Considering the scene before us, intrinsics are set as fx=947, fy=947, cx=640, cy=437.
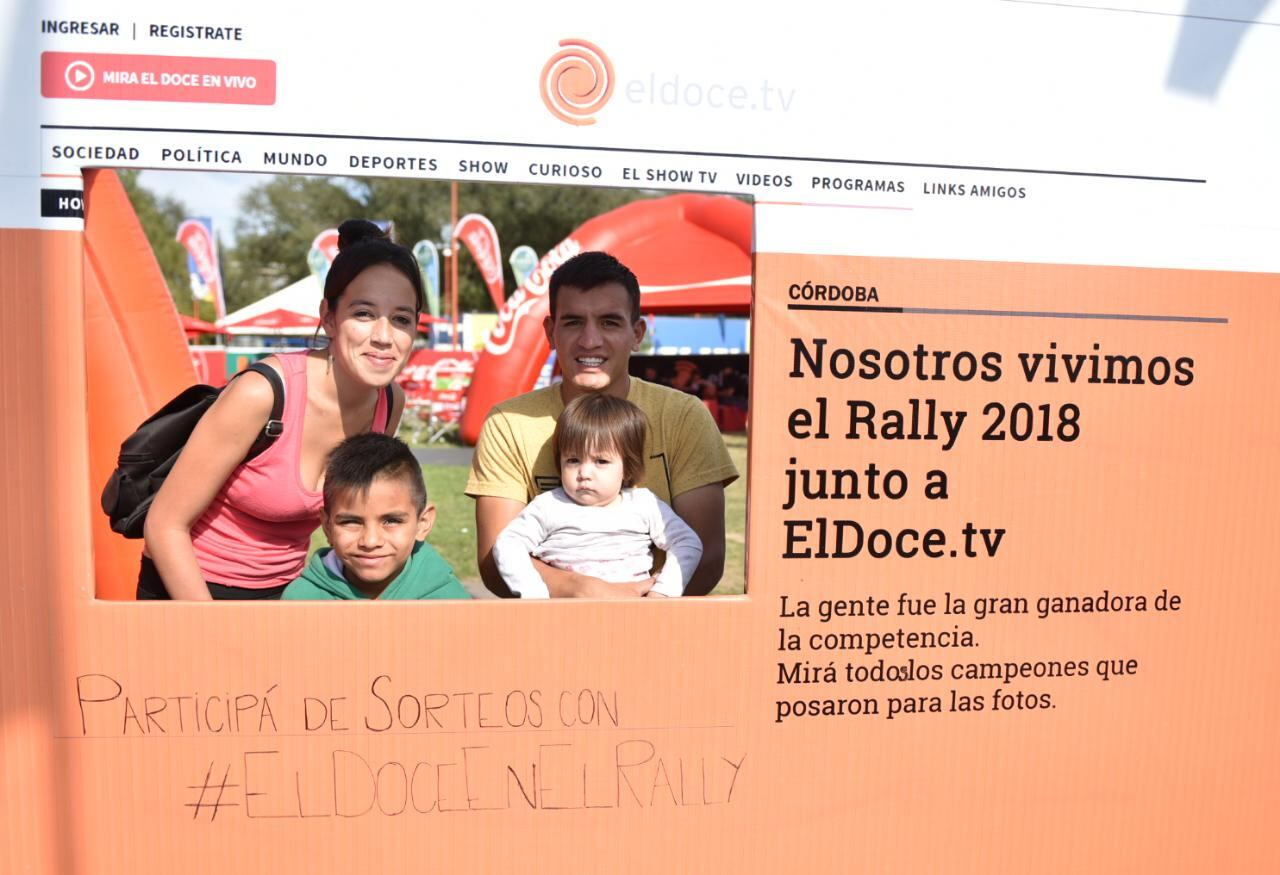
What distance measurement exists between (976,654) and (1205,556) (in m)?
0.59

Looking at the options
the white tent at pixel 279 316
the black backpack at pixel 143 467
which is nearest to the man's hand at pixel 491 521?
the black backpack at pixel 143 467

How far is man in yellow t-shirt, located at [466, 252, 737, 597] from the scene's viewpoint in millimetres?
2510

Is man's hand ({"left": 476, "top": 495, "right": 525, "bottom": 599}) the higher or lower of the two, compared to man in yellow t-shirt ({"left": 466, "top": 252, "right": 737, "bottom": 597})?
lower

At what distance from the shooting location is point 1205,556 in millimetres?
2221

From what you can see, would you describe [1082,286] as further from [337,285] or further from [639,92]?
[337,285]

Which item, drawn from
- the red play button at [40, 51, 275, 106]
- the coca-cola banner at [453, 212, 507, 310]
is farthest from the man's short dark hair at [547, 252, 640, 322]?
the coca-cola banner at [453, 212, 507, 310]

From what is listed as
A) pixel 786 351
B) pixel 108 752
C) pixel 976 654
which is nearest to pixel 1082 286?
pixel 786 351

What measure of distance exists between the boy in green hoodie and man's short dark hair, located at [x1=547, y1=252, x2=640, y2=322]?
64 cm

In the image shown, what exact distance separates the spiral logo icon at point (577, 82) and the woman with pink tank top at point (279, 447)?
1.82 ft

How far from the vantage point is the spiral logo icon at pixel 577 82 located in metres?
1.93

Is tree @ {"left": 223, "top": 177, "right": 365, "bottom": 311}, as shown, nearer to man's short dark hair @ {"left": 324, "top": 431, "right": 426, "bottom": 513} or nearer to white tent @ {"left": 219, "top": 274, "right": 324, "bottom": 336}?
white tent @ {"left": 219, "top": 274, "right": 324, "bottom": 336}

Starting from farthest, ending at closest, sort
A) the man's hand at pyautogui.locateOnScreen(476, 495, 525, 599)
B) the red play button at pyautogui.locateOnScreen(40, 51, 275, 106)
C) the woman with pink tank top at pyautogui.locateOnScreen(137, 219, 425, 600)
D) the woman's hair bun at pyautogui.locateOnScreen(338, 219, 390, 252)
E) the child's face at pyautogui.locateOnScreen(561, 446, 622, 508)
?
the woman's hair bun at pyautogui.locateOnScreen(338, 219, 390, 252), the man's hand at pyautogui.locateOnScreen(476, 495, 525, 599), the child's face at pyautogui.locateOnScreen(561, 446, 622, 508), the woman with pink tank top at pyautogui.locateOnScreen(137, 219, 425, 600), the red play button at pyautogui.locateOnScreen(40, 51, 275, 106)

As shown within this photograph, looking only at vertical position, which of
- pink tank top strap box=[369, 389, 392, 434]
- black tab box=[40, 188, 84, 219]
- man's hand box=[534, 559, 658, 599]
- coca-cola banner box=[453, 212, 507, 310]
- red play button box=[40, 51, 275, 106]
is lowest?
man's hand box=[534, 559, 658, 599]

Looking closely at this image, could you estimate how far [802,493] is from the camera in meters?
2.09
